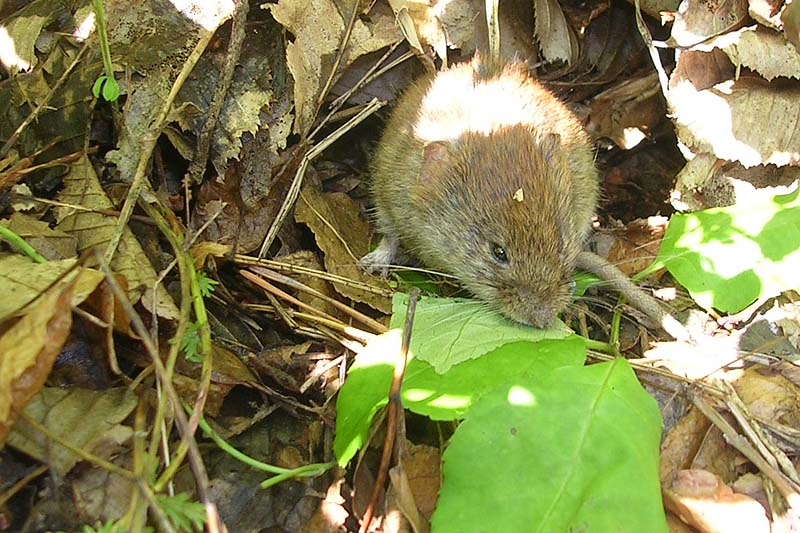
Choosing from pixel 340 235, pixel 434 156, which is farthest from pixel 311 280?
pixel 434 156

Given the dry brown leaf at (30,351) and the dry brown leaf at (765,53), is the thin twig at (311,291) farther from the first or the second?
the dry brown leaf at (765,53)

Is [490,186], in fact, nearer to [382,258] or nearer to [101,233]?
[382,258]

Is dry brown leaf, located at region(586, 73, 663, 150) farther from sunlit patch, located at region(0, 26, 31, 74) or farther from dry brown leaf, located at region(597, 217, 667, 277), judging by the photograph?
sunlit patch, located at region(0, 26, 31, 74)

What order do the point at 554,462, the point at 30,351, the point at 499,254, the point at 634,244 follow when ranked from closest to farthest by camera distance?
1. the point at 30,351
2. the point at 554,462
3. the point at 499,254
4. the point at 634,244

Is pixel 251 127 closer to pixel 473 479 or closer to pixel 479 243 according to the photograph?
pixel 479 243

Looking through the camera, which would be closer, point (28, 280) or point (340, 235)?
point (28, 280)

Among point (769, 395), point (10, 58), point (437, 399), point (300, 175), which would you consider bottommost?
point (769, 395)
